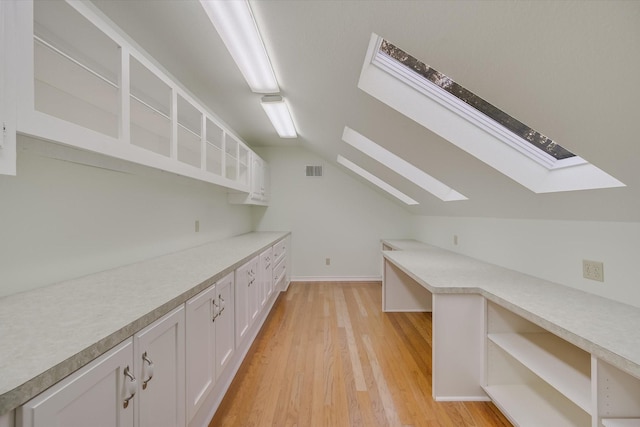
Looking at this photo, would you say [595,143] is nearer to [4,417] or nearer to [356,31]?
[356,31]

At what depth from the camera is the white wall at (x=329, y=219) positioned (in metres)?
5.11

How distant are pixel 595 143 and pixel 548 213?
0.88 m

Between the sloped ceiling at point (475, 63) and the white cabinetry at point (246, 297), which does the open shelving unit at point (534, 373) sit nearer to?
the sloped ceiling at point (475, 63)

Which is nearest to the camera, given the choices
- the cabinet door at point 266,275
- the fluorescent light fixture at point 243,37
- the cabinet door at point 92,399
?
the cabinet door at point 92,399

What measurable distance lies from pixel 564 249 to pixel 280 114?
2592 millimetres

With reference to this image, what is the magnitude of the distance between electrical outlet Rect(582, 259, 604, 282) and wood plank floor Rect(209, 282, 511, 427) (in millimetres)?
966

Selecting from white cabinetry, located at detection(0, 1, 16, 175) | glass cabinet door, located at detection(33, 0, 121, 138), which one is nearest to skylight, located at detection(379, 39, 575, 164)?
glass cabinet door, located at detection(33, 0, 121, 138)

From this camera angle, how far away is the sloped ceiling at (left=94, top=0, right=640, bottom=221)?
2.92 feet

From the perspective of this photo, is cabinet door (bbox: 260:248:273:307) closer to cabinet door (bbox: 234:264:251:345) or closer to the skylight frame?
cabinet door (bbox: 234:264:251:345)

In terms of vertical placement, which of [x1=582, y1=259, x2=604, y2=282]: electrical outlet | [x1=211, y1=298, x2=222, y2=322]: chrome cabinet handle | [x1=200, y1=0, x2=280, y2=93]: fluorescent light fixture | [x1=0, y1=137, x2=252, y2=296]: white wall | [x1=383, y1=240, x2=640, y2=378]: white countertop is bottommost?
[x1=211, y1=298, x2=222, y2=322]: chrome cabinet handle

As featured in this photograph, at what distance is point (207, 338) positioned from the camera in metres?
1.63

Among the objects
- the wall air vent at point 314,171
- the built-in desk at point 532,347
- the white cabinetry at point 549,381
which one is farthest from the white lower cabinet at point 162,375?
the wall air vent at point 314,171

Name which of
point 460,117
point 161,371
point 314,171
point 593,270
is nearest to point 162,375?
point 161,371

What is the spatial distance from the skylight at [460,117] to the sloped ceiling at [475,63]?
7 centimetres
